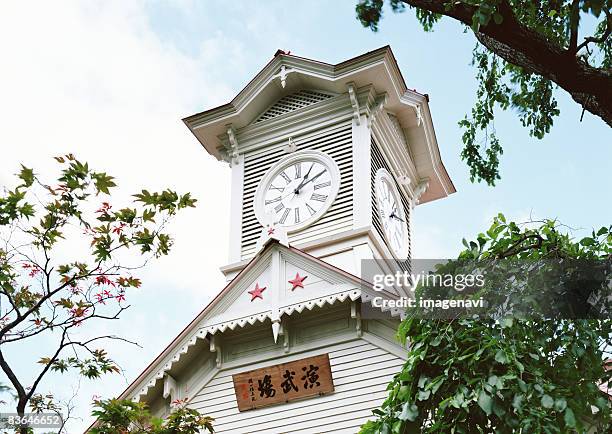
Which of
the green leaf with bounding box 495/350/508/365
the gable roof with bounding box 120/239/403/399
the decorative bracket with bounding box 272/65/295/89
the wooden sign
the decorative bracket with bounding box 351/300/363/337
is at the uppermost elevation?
the decorative bracket with bounding box 272/65/295/89

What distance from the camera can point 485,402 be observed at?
7.88 m

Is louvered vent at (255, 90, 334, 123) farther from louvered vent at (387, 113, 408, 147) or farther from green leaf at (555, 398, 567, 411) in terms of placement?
green leaf at (555, 398, 567, 411)

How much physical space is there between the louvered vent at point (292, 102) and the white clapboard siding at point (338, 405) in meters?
6.14

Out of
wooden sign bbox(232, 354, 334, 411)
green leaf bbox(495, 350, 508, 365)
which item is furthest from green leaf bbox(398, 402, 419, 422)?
wooden sign bbox(232, 354, 334, 411)

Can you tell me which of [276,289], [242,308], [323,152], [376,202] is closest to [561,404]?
[276,289]

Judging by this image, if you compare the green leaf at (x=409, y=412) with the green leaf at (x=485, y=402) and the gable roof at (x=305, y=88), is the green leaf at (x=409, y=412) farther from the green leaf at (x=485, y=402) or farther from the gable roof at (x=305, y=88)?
the gable roof at (x=305, y=88)

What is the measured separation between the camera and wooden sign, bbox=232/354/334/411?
12836 millimetres

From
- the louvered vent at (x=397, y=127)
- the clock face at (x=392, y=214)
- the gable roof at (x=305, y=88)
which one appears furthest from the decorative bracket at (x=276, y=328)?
the louvered vent at (x=397, y=127)

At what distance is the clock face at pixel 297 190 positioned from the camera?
16.2 m

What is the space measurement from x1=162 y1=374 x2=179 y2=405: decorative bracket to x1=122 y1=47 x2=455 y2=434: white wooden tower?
1.4 inches

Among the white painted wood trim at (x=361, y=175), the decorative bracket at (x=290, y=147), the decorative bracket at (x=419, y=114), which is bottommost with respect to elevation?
the white painted wood trim at (x=361, y=175)

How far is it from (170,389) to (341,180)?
4.97 meters

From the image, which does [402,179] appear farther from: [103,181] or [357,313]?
[103,181]

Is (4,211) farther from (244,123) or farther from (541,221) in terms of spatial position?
(244,123)
